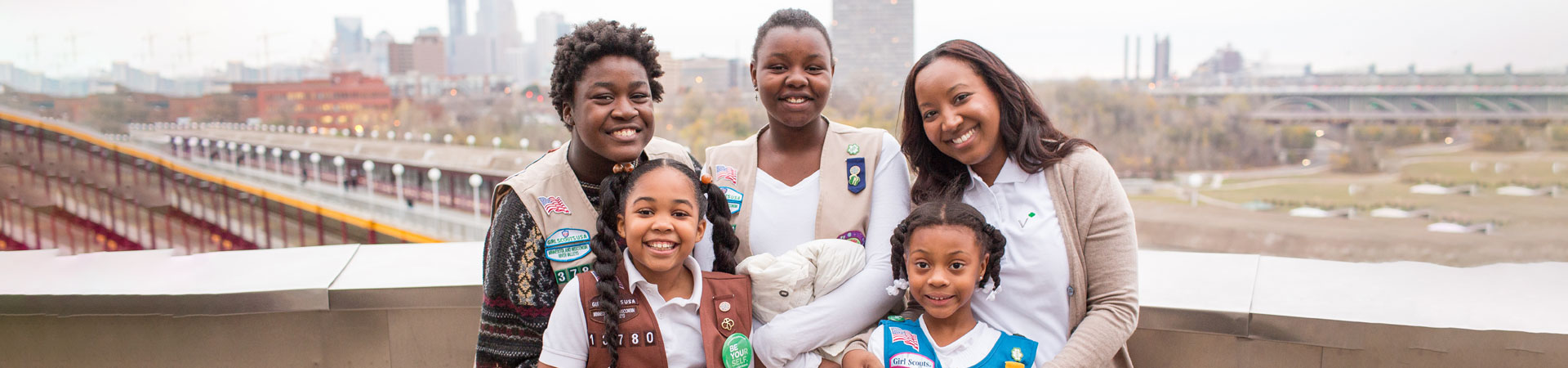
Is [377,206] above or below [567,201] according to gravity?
below

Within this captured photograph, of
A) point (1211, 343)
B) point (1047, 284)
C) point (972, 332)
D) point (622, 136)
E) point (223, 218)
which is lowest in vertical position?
point (223, 218)

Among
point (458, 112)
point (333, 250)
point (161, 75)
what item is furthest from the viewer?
point (458, 112)

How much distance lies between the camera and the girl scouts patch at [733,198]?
2.09m

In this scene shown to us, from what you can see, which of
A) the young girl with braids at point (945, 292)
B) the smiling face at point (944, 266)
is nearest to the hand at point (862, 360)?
the young girl with braids at point (945, 292)

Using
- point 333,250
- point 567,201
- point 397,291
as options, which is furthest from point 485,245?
point 333,250

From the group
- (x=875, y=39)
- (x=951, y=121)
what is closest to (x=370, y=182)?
(x=875, y=39)

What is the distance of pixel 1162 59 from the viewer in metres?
53.4

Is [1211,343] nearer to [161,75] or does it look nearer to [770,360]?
[770,360]

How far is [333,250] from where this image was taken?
3.33m

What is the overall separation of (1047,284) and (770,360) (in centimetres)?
67

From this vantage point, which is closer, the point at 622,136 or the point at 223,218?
the point at 622,136

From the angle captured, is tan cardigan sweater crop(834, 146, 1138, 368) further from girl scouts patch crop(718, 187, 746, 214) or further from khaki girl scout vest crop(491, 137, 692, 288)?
khaki girl scout vest crop(491, 137, 692, 288)

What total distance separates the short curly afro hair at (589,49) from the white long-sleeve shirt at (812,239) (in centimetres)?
45

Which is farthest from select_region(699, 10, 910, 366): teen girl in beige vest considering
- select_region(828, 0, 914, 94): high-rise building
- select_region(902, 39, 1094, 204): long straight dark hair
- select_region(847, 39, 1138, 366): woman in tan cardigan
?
select_region(828, 0, 914, 94): high-rise building
